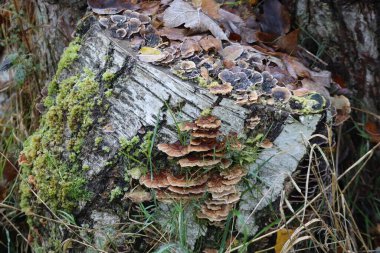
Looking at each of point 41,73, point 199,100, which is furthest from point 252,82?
point 41,73

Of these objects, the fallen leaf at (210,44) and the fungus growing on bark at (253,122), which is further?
the fallen leaf at (210,44)

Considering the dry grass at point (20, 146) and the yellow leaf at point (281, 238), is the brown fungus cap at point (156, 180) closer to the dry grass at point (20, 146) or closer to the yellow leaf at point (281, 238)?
the dry grass at point (20, 146)

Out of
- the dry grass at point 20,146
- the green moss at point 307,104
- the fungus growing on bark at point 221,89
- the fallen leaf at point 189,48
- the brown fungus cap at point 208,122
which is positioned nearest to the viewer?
the brown fungus cap at point 208,122

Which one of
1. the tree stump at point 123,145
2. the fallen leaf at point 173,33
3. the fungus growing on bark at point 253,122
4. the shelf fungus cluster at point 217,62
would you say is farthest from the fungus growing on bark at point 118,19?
the fungus growing on bark at point 253,122

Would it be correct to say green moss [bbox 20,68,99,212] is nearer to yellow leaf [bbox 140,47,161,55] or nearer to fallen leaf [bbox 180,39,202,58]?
yellow leaf [bbox 140,47,161,55]

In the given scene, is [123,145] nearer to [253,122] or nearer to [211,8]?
[253,122]

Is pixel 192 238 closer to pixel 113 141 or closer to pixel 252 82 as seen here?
pixel 113 141

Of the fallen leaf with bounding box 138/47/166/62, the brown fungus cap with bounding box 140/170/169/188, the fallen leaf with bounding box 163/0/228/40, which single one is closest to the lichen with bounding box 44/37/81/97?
the fallen leaf with bounding box 138/47/166/62
